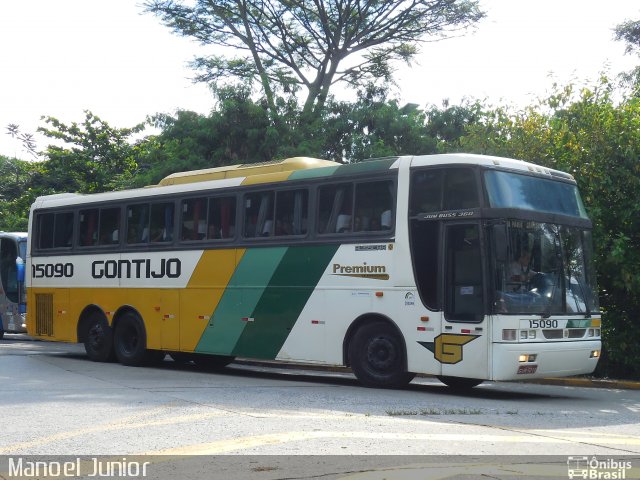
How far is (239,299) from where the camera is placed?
54.5 ft

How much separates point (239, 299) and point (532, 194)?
5.43 m

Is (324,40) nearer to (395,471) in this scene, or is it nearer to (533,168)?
(533,168)

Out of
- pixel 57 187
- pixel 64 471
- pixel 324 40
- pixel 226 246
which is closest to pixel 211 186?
pixel 226 246

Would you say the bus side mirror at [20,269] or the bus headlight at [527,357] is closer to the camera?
the bus headlight at [527,357]

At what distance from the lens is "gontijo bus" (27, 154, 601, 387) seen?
522 inches

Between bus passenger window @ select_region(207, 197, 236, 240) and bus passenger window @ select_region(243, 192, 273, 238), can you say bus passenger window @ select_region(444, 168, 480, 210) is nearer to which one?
bus passenger window @ select_region(243, 192, 273, 238)

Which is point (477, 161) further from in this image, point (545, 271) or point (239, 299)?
point (239, 299)

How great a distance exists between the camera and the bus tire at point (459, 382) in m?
15.1

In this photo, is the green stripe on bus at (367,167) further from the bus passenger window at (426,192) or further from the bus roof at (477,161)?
the bus passenger window at (426,192)

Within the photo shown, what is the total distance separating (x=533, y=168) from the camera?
14.2 m

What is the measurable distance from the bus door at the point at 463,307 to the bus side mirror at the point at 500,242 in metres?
0.24

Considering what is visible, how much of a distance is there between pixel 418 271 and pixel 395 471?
681 centimetres

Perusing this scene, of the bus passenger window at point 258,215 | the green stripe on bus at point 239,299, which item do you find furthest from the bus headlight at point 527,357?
the bus passenger window at point 258,215

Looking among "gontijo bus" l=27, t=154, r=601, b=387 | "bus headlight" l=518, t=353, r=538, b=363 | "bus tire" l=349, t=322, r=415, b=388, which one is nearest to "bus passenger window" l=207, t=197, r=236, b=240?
"gontijo bus" l=27, t=154, r=601, b=387
